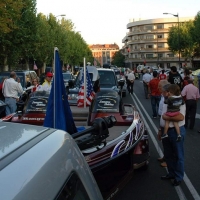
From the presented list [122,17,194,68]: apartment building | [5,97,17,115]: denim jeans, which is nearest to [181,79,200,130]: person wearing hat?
[5,97,17,115]: denim jeans

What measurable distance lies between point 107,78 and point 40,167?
18403 millimetres

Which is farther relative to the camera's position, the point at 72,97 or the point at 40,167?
the point at 72,97

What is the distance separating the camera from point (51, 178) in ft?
5.06

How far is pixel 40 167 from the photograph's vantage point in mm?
1533

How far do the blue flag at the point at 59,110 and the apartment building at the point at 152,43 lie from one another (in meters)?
123

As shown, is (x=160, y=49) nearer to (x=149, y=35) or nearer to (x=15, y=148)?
(x=149, y=35)

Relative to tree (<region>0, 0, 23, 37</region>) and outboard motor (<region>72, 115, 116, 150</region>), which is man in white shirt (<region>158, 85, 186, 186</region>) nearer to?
outboard motor (<region>72, 115, 116, 150</region>)

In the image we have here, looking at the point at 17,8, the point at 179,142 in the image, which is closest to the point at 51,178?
the point at 179,142

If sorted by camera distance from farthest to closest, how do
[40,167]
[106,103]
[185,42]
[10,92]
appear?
[185,42] → [10,92] → [106,103] → [40,167]

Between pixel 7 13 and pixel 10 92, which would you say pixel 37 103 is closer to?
pixel 10 92

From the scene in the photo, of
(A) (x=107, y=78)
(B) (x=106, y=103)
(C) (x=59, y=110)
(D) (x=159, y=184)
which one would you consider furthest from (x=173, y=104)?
(A) (x=107, y=78)

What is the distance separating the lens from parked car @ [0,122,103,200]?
4.34 ft

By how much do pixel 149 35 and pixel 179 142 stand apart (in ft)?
445

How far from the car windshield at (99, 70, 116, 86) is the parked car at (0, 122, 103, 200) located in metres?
17.4
